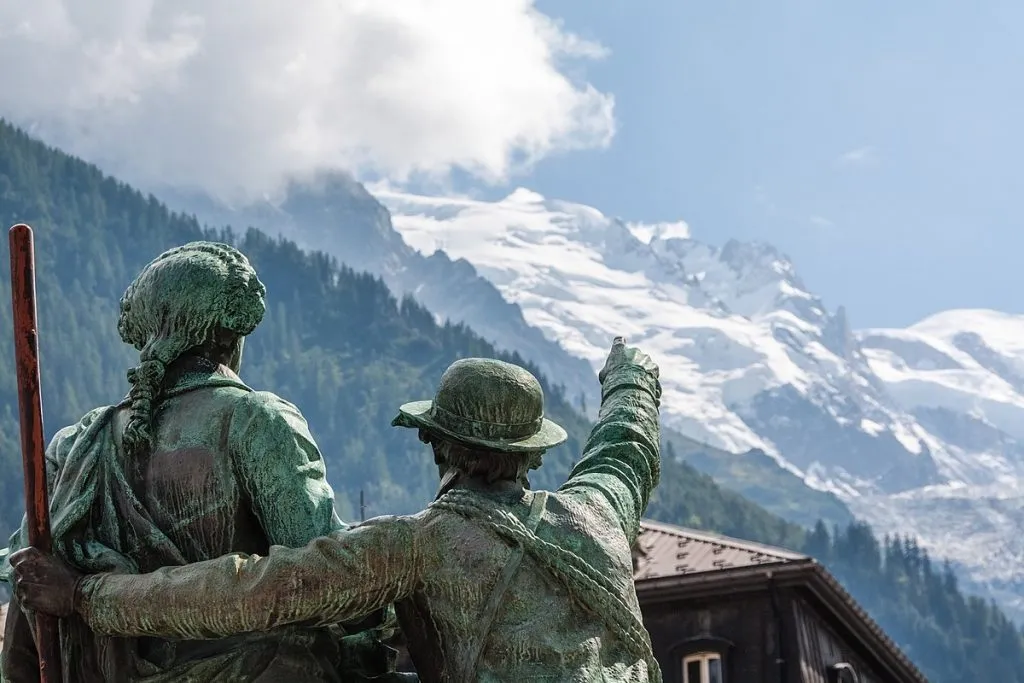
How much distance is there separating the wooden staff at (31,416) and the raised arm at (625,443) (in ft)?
5.31

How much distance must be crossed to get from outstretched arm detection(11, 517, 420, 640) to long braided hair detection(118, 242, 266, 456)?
0.58 m

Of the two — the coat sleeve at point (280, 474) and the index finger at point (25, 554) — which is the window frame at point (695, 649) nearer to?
the coat sleeve at point (280, 474)

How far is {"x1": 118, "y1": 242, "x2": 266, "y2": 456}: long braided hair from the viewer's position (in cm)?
574

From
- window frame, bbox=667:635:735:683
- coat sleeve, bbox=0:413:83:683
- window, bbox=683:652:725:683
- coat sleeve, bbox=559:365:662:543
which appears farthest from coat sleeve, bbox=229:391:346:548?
window, bbox=683:652:725:683

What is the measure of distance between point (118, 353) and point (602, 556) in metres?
187

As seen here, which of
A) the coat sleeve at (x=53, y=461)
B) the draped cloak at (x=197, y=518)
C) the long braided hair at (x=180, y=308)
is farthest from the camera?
the coat sleeve at (x=53, y=461)

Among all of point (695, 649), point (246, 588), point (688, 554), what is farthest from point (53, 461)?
point (688, 554)

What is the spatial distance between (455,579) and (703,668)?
38801 mm

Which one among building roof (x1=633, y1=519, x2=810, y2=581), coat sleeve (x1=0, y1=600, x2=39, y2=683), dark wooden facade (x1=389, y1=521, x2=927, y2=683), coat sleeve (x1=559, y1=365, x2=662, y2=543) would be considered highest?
building roof (x1=633, y1=519, x2=810, y2=581)

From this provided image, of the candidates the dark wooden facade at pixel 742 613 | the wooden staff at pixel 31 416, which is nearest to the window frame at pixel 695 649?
the dark wooden facade at pixel 742 613

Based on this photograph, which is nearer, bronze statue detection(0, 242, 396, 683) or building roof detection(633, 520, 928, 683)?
bronze statue detection(0, 242, 396, 683)

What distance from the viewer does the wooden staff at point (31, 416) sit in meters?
5.29

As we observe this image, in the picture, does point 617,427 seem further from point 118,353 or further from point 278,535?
point 118,353

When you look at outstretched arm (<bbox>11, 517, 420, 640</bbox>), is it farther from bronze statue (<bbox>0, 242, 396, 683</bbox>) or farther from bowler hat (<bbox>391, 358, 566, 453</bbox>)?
bowler hat (<bbox>391, 358, 566, 453</bbox>)
